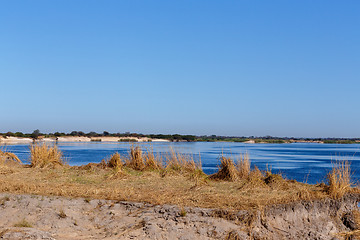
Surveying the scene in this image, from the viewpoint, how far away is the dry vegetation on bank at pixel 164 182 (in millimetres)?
9930

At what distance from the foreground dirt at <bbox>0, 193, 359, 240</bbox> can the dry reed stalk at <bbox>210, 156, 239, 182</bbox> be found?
3661 mm

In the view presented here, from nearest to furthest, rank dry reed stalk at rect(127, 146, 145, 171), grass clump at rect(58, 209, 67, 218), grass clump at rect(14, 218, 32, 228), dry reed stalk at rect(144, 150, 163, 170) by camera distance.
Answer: grass clump at rect(14, 218, 32, 228)
grass clump at rect(58, 209, 67, 218)
dry reed stalk at rect(144, 150, 163, 170)
dry reed stalk at rect(127, 146, 145, 171)

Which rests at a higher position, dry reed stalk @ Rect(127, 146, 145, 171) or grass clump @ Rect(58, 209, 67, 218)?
dry reed stalk @ Rect(127, 146, 145, 171)

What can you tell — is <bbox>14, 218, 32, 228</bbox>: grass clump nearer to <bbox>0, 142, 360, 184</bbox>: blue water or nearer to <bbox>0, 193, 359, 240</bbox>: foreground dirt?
<bbox>0, 193, 359, 240</bbox>: foreground dirt

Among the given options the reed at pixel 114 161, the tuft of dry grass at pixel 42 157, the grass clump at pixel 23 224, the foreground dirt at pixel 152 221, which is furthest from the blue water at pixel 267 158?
the grass clump at pixel 23 224

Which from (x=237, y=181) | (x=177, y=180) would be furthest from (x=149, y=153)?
(x=237, y=181)

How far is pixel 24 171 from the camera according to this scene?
48.7 feet

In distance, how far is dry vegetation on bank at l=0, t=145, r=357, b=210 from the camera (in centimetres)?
993

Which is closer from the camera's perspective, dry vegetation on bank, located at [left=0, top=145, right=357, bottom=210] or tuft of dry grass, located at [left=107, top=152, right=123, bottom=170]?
dry vegetation on bank, located at [left=0, top=145, right=357, bottom=210]

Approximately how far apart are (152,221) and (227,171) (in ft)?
17.8

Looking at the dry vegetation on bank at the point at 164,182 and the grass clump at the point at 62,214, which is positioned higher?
the dry vegetation on bank at the point at 164,182

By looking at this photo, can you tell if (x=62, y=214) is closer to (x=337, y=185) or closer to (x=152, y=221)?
(x=152, y=221)

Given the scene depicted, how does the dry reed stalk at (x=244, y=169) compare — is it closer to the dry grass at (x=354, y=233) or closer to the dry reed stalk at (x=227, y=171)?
the dry reed stalk at (x=227, y=171)

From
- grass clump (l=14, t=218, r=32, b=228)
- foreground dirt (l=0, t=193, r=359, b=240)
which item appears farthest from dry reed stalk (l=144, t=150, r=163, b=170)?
grass clump (l=14, t=218, r=32, b=228)
